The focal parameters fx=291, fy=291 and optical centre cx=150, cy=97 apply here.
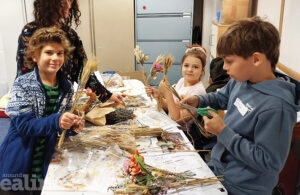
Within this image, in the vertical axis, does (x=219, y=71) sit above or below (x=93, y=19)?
below

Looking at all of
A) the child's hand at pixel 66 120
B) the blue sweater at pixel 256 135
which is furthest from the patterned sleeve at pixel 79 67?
the blue sweater at pixel 256 135

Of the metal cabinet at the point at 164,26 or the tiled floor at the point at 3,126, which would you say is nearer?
the tiled floor at the point at 3,126

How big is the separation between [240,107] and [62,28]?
114cm

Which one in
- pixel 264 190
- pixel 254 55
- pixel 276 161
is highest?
pixel 254 55

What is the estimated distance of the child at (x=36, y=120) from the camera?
1.30 metres

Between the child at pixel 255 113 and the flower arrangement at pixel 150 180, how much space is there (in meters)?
0.13

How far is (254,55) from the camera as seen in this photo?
109 cm

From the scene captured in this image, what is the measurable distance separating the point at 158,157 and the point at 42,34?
81 centimetres

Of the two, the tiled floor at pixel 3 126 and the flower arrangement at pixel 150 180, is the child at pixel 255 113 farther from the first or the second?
the tiled floor at pixel 3 126

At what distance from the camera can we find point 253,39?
42.8 inches

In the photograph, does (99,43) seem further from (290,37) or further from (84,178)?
(84,178)

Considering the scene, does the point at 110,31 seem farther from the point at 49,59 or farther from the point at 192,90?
the point at 49,59

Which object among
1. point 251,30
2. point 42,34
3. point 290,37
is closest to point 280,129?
point 251,30

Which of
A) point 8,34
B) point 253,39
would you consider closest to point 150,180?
point 253,39
